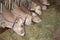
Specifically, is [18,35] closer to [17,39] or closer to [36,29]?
[17,39]

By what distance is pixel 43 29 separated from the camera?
2391mm

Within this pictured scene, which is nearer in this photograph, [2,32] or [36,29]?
[2,32]

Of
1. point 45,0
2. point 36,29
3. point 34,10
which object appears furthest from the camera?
point 45,0

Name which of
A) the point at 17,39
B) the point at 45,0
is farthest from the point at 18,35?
the point at 45,0

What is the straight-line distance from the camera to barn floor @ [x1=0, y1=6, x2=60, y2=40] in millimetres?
2201

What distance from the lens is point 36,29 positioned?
2.37 meters

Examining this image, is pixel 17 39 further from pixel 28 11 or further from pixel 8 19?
pixel 28 11

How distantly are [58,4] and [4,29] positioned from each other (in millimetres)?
1091

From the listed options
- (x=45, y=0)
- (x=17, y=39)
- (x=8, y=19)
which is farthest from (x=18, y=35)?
(x=45, y=0)

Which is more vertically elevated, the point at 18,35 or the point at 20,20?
the point at 20,20

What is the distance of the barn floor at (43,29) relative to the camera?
220 centimetres

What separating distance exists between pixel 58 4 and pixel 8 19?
3.36 feet

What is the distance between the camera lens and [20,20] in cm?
222

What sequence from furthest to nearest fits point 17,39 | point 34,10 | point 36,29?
point 34,10
point 36,29
point 17,39
